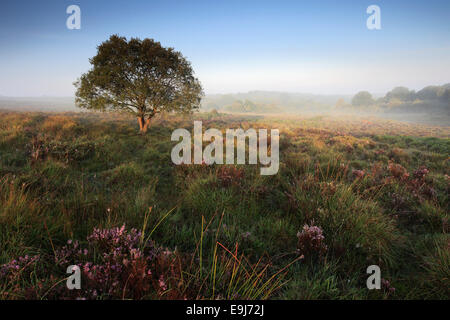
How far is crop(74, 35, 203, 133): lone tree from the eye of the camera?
1280 cm

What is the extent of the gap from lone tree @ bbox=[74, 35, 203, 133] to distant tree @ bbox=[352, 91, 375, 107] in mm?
145739

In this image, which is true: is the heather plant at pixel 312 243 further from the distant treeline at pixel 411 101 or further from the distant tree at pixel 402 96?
the distant tree at pixel 402 96

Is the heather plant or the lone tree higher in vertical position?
the lone tree

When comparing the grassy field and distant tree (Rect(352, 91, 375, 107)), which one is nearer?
the grassy field

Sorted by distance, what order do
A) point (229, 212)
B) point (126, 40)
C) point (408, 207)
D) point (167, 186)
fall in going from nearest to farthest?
1. point (229, 212)
2. point (408, 207)
3. point (167, 186)
4. point (126, 40)

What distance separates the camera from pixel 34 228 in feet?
8.17

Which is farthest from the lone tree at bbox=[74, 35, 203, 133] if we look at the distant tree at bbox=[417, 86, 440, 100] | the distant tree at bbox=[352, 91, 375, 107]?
the distant tree at bbox=[352, 91, 375, 107]

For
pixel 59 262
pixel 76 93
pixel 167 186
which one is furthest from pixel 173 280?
pixel 76 93

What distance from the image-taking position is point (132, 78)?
13.3m

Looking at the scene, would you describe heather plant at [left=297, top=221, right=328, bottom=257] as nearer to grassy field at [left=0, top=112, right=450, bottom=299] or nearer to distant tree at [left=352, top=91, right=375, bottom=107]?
grassy field at [left=0, top=112, right=450, bottom=299]

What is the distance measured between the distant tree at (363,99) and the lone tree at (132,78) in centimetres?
14574
